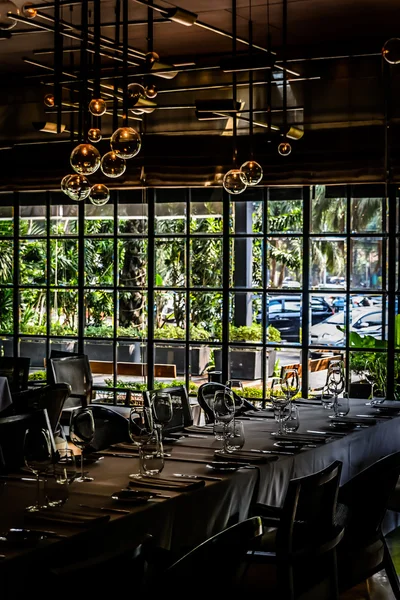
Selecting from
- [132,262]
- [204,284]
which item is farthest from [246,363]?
[132,262]

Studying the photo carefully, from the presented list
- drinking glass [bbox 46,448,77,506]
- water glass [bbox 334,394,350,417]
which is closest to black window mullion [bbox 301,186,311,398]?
water glass [bbox 334,394,350,417]

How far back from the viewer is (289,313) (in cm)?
873

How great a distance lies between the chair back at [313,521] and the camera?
3516 millimetres

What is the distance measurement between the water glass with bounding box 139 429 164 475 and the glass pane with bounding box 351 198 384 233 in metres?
5.10

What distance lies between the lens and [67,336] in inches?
385

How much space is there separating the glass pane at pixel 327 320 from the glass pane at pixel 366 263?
229mm

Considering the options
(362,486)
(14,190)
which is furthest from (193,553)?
(14,190)

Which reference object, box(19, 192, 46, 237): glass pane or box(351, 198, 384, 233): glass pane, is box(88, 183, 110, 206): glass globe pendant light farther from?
box(19, 192, 46, 237): glass pane

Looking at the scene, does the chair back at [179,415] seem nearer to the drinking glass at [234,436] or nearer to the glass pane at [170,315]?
the drinking glass at [234,436]

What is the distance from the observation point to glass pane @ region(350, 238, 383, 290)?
8.35m

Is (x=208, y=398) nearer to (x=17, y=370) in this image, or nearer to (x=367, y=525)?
(x=367, y=525)

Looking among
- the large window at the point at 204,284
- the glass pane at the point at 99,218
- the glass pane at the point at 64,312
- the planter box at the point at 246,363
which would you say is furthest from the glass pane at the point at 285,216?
the glass pane at the point at 64,312

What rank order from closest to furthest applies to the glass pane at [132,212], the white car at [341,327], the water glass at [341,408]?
1. the water glass at [341,408]
2. the white car at [341,327]
3. the glass pane at [132,212]

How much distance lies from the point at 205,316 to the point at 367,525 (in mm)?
5192
